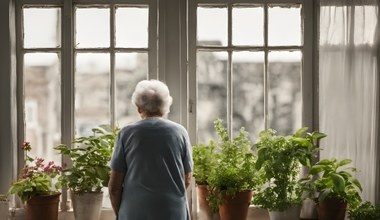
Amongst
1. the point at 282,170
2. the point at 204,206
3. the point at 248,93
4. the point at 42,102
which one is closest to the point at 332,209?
the point at 282,170

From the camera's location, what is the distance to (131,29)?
447 centimetres

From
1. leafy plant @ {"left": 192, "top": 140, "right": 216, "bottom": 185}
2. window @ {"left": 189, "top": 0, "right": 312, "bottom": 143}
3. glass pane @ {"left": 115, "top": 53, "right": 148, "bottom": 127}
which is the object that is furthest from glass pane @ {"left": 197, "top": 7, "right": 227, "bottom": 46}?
leafy plant @ {"left": 192, "top": 140, "right": 216, "bottom": 185}

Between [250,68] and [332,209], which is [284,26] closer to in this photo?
[250,68]

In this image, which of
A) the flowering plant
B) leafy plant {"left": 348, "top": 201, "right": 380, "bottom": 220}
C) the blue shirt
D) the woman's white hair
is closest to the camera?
the blue shirt

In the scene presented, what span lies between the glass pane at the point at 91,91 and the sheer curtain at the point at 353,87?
5.26ft

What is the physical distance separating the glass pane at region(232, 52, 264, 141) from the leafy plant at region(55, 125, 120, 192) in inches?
37.9

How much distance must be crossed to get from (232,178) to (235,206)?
191 mm

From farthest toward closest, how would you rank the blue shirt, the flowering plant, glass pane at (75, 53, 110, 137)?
glass pane at (75, 53, 110, 137), the flowering plant, the blue shirt

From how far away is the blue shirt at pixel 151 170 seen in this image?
10.8ft

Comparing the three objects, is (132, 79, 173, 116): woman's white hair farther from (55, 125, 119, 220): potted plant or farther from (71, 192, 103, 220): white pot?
(71, 192, 103, 220): white pot

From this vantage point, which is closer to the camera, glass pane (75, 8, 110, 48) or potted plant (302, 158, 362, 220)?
potted plant (302, 158, 362, 220)

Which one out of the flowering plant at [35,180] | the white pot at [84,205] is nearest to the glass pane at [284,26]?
the white pot at [84,205]

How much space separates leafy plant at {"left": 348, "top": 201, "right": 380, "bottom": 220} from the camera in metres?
3.92

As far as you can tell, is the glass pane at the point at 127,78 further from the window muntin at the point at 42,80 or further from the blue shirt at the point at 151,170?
the blue shirt at the point at 151,170
